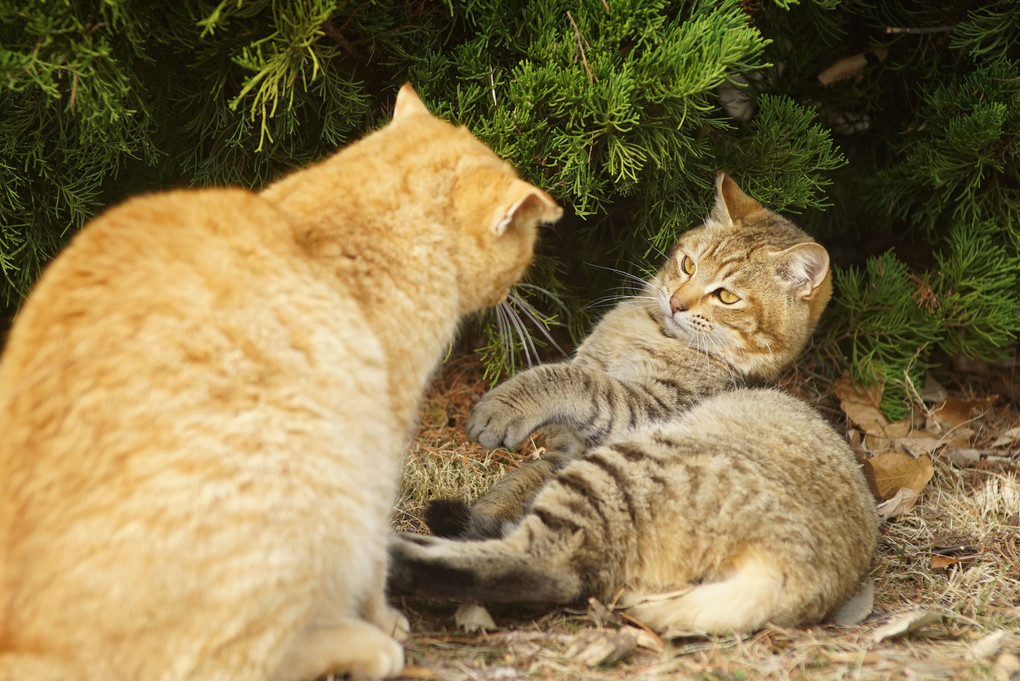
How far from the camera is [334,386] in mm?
1908

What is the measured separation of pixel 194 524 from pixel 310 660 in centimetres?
50

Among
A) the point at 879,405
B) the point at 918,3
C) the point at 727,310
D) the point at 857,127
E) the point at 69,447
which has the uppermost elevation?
the point at 918,3

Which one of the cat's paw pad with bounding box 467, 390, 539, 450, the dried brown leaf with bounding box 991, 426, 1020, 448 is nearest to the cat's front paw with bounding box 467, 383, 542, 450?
the cat's paw pad with bounding box 467, 390, 539, 450

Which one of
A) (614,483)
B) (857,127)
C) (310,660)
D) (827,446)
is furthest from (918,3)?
(310,660)

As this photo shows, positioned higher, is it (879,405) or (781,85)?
(781,85)

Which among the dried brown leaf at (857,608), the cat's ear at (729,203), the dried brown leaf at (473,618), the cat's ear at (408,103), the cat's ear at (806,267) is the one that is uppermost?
the cat's ear at (408,103)

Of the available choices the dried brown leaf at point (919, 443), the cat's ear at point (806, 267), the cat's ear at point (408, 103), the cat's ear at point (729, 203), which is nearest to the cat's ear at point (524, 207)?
the cat's ear at point (408, 103)

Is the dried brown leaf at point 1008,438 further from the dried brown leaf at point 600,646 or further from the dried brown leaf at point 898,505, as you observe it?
the dried brown leaf at point 600,646

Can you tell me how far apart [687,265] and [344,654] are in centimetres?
222

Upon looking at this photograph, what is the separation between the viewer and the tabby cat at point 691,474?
227 centimetres

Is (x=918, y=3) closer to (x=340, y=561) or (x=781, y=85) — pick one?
(x=781, y=85)

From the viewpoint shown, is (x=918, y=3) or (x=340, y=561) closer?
(x=340, y=561)

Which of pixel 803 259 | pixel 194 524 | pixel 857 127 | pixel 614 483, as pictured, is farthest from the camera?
pixel 857 127

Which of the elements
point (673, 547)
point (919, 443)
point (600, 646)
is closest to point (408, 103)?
point (673, 547)
